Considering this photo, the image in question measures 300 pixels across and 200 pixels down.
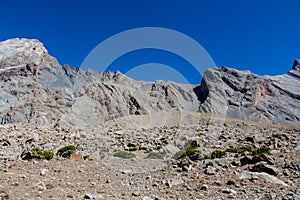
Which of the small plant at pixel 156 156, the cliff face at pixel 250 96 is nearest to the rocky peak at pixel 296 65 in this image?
the cliff face at pixel 250 96

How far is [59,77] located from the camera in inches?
5236

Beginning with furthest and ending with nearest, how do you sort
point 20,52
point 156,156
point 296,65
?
point 296,65 < point 20,52 < point 156,156

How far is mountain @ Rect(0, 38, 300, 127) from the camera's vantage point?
81.9 meters

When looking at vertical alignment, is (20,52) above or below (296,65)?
below

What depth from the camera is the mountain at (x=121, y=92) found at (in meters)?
81.9

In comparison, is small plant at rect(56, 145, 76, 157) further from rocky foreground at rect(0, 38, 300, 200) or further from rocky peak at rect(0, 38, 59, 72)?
rocky peak at rect(0, 38, 59, 72)

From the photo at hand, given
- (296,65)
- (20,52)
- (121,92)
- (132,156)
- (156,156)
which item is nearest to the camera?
(132,156)

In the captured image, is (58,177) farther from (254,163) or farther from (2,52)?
(2,52)

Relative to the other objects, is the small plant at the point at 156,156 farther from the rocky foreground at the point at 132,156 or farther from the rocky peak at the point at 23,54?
the rocky peak at the point at 23,54

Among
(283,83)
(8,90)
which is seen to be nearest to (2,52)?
(8,90)

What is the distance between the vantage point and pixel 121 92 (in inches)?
3804

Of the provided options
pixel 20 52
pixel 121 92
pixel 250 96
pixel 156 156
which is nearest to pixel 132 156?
pixel 156 156

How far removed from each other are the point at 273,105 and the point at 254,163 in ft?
414

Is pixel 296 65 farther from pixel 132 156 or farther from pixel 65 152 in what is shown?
pixel 65 152
